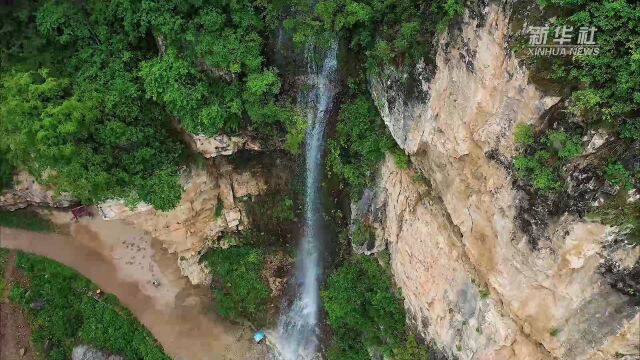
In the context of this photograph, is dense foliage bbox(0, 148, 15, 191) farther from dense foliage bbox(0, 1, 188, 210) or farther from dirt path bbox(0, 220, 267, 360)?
dirt path bbox(0, 220, 267, 360)

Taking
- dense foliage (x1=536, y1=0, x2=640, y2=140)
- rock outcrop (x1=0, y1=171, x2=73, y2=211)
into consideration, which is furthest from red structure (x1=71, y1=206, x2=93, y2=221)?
dense foliage (x1=536, y1=0, x2=640, y2=140)

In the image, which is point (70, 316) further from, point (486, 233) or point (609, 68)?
point (609, 68)

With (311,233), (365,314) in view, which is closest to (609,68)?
(365,314)

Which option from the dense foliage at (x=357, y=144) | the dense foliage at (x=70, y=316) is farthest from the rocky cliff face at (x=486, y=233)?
the dense foliage at (x=70, y=316)

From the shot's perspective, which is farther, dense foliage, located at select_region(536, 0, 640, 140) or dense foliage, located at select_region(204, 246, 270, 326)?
dense foliage, located at select_region(204, 246, 270, 326)

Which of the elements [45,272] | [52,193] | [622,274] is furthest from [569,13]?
[45,272]

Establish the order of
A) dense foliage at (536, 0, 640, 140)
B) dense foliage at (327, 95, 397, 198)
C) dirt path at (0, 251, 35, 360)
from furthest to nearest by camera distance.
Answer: dirt path at (0, 251, 35, 360) → dense foliage at (327, 95, 397, 198) → dense foliage at (536, 0, 640, 140)

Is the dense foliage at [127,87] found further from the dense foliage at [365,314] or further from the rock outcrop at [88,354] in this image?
the rock outcrop at [88,354]
